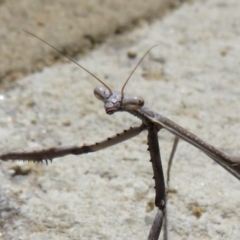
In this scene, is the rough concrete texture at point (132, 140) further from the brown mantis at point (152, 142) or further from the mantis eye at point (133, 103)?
the mantis eye at point (133, 103)

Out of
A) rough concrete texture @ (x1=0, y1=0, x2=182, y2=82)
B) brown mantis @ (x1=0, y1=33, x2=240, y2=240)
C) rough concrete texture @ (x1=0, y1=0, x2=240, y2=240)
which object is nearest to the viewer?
brown mantis @ (x1=0, y1=33, x2=240, y2=240)

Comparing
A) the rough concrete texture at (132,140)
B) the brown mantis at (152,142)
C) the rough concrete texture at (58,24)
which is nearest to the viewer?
the brown mantis at (152,142)

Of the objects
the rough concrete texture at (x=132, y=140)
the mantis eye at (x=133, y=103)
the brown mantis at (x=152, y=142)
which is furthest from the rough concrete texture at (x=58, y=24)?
the mantis eye at (x=133, y=103)

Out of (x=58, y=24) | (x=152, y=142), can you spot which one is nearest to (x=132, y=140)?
(x=152, y=142)

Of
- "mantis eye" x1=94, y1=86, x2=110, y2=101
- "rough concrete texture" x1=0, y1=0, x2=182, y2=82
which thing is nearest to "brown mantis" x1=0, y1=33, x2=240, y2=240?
"mantis eye" x1=94, y1=86, x2=110, y2=101

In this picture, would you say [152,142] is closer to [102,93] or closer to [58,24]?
[102,93]

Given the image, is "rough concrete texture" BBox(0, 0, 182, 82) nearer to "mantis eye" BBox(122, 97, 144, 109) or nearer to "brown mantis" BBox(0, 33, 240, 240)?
"brown mantis" BBox(0, 33, 240, 240)
